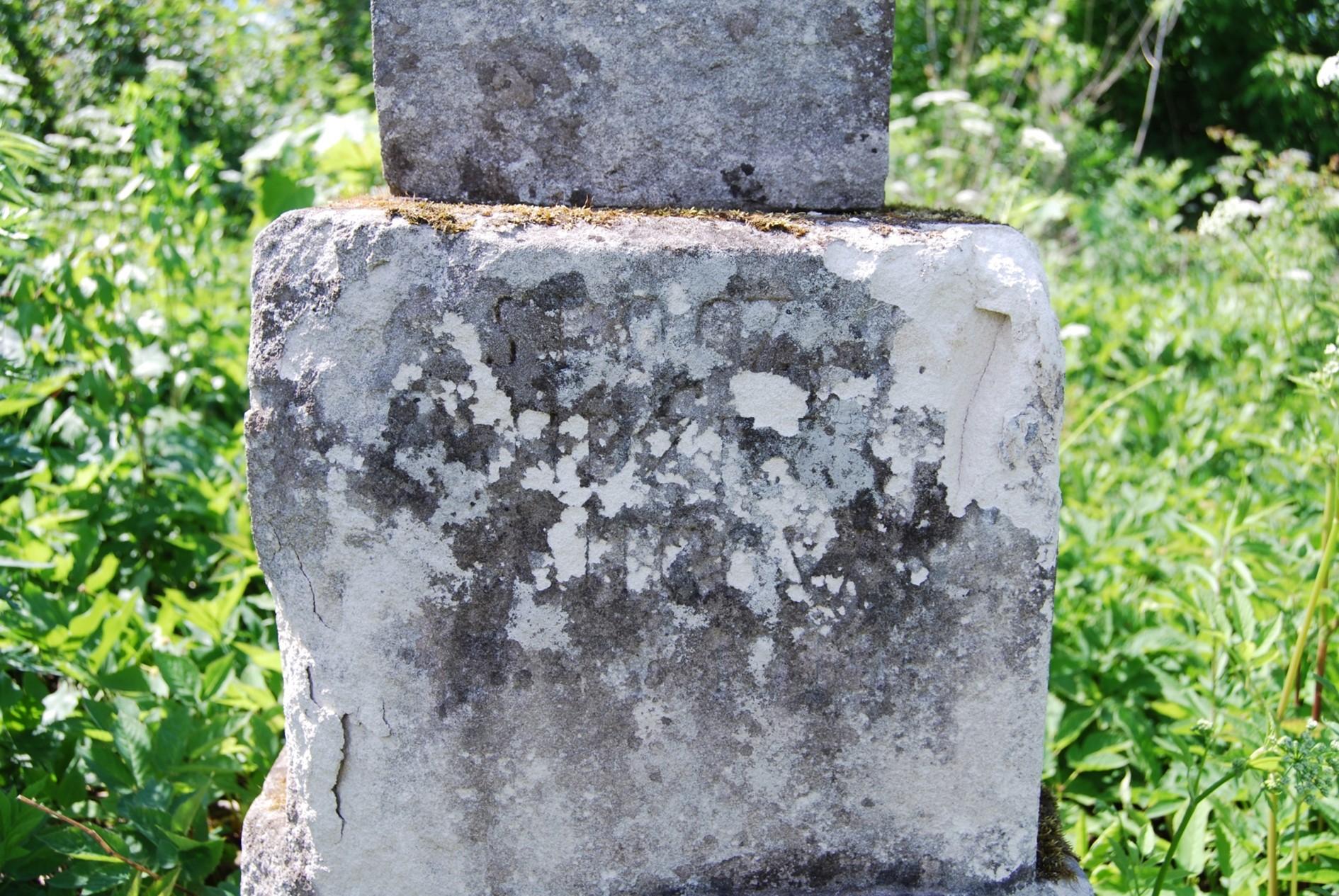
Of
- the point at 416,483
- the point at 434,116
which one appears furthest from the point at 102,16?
the point at 416,483

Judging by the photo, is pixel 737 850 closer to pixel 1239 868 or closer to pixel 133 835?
pixel 1239 868

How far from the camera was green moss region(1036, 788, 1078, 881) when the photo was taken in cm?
145

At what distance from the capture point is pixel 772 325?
1252mm

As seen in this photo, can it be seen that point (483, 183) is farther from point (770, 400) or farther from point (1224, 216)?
point (1224, 216)

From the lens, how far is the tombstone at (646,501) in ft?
4.10

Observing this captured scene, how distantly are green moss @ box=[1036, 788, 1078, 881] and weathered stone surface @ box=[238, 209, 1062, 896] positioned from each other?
56mm

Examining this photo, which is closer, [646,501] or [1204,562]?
[646,501]

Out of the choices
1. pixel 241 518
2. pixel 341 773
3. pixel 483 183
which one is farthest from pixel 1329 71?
pixel 241 518

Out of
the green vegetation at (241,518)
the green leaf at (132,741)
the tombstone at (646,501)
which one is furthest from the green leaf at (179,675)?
the tombstone at (646,501)

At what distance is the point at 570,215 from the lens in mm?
1313

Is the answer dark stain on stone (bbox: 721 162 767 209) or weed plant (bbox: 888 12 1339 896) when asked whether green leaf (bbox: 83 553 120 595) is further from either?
weed plant (bbox: 888 12 1339 896)

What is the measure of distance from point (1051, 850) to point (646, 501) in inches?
32.8

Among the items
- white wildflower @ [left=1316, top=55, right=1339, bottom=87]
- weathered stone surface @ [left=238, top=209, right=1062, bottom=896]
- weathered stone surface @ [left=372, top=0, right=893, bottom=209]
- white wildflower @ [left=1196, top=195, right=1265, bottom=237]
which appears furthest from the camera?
white wildflower @ [left=1196, top=195, right=1265, bottom=237]

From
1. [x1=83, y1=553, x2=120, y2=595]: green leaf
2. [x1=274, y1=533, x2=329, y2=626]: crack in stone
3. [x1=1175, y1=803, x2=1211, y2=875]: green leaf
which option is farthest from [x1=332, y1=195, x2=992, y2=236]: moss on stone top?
[x1=83, y1=553, x2=120, y2=595]: green leaf
